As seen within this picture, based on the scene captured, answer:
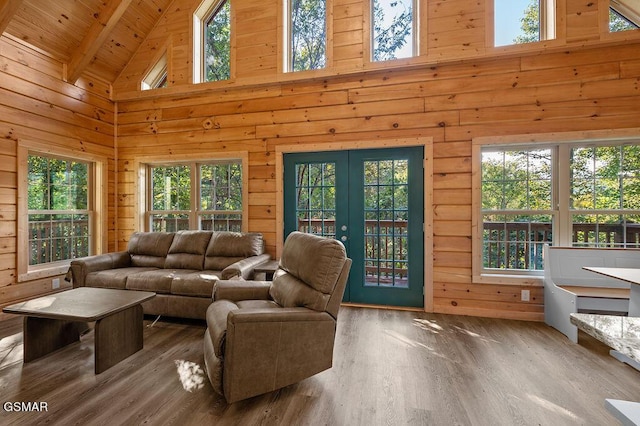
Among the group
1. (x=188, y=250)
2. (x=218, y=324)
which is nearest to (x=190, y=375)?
(x=218, y=324)

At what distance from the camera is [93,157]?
4.18 m

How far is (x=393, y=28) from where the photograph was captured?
3.64 metres

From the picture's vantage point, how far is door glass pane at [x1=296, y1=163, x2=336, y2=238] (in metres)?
3.76

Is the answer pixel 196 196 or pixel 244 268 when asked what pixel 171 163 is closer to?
pixel 196 196

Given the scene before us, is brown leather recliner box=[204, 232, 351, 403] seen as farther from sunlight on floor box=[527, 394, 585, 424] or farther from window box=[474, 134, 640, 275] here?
window box=[474, 134, 640, 275]

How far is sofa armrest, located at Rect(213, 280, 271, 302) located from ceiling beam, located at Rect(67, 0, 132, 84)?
363 centimetres

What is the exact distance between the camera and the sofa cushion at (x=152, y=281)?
123 inches

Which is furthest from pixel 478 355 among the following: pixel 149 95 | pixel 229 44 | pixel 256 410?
pixel 149 95

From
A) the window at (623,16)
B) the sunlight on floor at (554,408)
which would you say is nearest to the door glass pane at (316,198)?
the sunlight on floor at (554,408)

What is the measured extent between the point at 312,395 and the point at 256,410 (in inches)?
14.3

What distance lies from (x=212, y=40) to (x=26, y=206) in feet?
10.6

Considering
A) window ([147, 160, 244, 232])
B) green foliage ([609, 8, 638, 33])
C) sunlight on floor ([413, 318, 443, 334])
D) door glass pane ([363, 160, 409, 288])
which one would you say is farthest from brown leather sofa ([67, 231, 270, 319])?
green foliage ([609, 8, 638, 33])

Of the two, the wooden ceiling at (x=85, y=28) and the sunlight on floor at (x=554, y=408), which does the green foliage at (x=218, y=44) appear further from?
the sunlight on floor at (x=554, y=408)

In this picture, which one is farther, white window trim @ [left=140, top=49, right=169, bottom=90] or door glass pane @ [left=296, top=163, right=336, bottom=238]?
white window trim @ [left=140, top=49, right=169, bottom=90]
